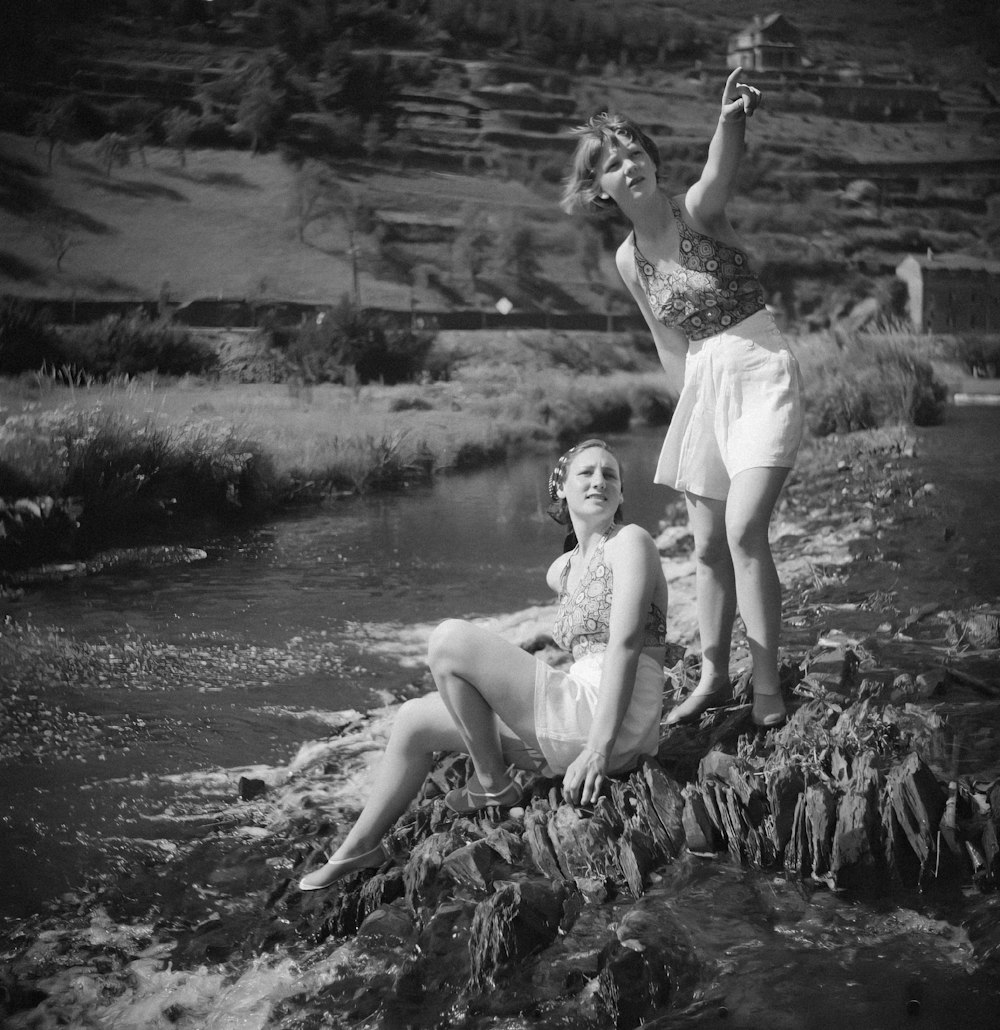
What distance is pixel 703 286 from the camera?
2689 millimetres

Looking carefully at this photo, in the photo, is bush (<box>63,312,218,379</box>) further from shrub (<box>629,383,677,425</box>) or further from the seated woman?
the seated woman

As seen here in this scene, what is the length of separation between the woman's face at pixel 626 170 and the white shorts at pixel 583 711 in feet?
3.66

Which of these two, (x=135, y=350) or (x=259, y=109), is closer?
(x=135, y=350)

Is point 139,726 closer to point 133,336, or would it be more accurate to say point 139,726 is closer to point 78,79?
point 133,336

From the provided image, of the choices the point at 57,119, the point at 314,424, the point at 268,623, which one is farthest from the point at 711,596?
the point at 57,119

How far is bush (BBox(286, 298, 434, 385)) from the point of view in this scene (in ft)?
13.9

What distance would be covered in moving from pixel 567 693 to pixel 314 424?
6.61ft

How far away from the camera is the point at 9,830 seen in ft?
10.4

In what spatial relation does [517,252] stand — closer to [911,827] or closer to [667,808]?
[667,808]

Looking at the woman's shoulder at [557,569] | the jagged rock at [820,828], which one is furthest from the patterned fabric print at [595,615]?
the jagged rock at [820,828]

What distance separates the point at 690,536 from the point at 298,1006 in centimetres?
250

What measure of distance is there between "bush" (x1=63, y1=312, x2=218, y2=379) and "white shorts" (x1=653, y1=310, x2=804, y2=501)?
2074 millimetres

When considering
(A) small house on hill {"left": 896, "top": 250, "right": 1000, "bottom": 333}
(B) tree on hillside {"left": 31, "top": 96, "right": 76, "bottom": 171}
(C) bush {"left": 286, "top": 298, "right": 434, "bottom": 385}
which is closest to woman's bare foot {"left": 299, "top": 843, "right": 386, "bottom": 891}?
(C) bush {"left": 286, "top": 298, "right": 434, "bottom": 385}

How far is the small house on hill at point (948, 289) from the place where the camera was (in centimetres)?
462
